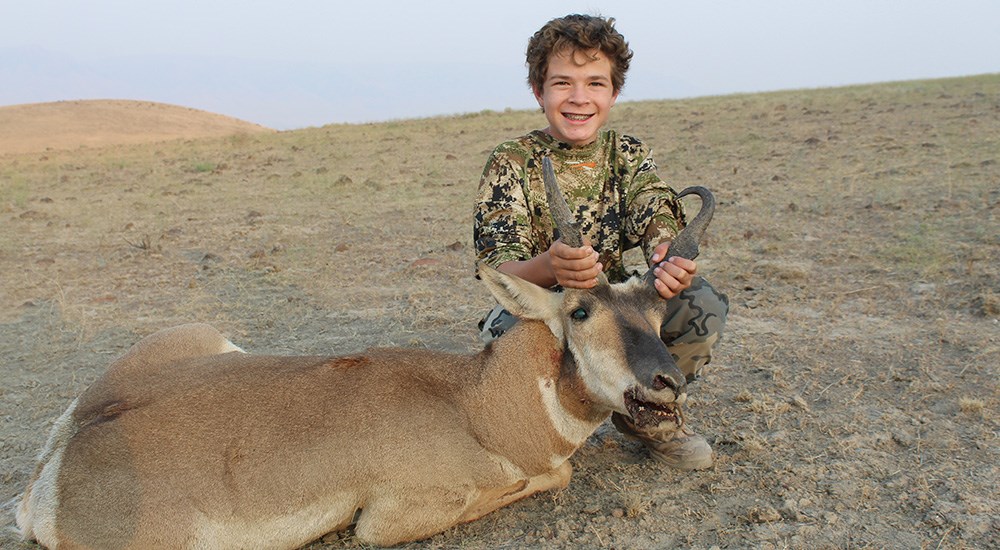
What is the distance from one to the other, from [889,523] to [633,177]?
2.57 metres

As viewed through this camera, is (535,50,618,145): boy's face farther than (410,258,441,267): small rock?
No

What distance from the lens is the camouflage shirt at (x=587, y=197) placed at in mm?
5129

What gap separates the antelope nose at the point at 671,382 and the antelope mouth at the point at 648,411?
0.35 feet

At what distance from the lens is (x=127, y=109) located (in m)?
56.5

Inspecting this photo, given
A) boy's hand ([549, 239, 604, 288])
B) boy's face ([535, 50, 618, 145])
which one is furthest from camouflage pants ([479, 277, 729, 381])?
boy's face ([535, 50, 618, 145])

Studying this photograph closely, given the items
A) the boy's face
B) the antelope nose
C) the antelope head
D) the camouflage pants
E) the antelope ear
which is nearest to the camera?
the antelope nose

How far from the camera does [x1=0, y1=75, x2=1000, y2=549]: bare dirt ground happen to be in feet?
14.6

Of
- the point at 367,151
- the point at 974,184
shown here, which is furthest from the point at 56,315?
the point at 367,151

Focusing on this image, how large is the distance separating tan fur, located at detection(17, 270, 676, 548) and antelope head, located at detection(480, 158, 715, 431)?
0.05 feet

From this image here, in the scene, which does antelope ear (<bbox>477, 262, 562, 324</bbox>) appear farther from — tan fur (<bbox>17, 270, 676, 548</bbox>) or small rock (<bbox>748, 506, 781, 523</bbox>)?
small rock (<bbox>748, 506, 781, 523</bbox>)

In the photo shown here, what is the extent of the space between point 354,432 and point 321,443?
175 mm

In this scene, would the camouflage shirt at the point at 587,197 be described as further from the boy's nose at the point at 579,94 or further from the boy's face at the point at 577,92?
the boy's nose at the point at 579,94

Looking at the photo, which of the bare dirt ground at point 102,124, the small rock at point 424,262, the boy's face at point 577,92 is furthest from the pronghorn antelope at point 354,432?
the bare dirt ground at point 102,124

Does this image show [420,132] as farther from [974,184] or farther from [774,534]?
[774,534]
